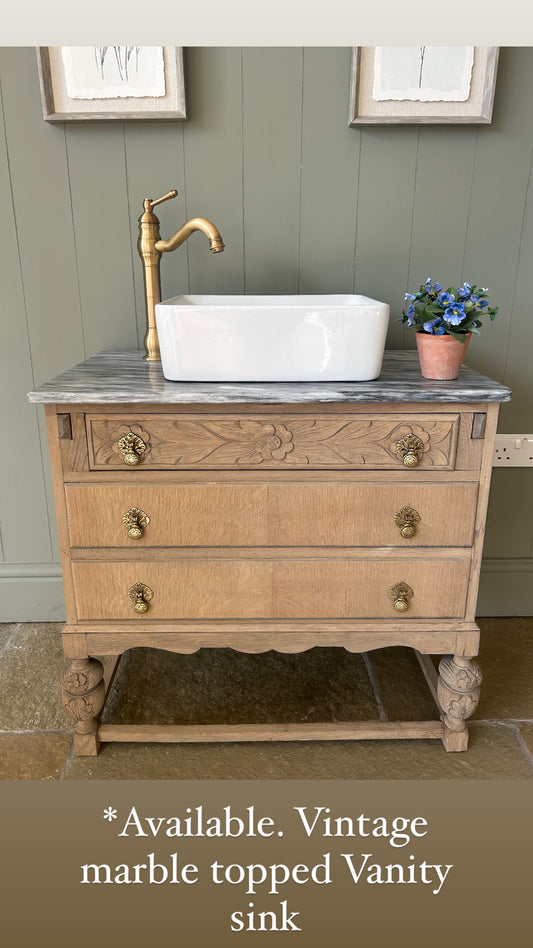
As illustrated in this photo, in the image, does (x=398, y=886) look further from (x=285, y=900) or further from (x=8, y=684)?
(x=8, y=684)

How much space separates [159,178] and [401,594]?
1180 mm

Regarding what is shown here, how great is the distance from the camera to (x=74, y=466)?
118 cm

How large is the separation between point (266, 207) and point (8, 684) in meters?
1.42

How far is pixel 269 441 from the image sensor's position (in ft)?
3.85

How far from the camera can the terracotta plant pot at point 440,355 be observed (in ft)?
3.93

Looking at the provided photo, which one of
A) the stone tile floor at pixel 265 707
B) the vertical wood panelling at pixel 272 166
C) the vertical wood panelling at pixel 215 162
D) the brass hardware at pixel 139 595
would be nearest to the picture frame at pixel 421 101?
the vertical wood panelling at pixel 272 166

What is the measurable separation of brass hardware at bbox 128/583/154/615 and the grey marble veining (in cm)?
39

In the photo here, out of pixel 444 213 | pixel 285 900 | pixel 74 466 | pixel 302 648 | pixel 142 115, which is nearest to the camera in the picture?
pixel 285 900

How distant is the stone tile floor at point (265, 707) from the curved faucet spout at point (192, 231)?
42.7 inches

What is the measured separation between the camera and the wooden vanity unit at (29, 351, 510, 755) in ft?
3.80

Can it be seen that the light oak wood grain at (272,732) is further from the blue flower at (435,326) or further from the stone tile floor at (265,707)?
the blue flower at (435,326)

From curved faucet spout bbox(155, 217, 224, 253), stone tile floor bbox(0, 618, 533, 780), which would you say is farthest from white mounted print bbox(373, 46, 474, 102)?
stone tile floor bbox(0, 618, 533, 780)

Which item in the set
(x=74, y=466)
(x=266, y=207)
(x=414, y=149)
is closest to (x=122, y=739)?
(x=74, y=466)

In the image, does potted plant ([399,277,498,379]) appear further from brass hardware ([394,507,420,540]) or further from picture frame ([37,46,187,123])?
picture frame ([37,46,187,123])
